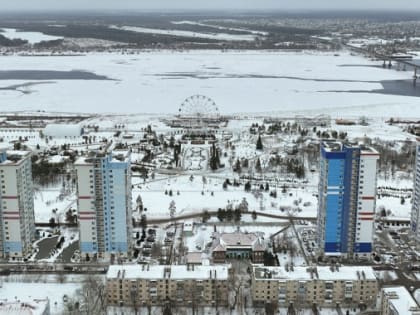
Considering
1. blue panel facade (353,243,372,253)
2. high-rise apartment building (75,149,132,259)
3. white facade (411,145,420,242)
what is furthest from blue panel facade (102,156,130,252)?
white facade (411,145,420,242)

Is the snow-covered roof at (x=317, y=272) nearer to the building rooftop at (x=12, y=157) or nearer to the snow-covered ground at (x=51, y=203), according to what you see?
the building rooftop at (x=12, y=157)

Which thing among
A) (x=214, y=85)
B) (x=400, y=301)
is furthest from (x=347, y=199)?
Answer: (x=214, y=85)

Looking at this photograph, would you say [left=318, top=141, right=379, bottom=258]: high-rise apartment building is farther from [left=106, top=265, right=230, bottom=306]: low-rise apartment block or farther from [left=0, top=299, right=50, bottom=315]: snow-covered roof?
[left=0, top=299, right=50, bottom=315]: snow-covered roof

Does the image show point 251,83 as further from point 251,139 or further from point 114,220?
point 114,220

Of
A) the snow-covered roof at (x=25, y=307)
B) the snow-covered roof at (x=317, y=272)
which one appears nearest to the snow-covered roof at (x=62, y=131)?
the snow-covered roof at (x=25, y=307)

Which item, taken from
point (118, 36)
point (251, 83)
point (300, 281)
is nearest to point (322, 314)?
point (300, 281)

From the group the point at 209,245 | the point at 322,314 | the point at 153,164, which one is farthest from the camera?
the point at 153,164
